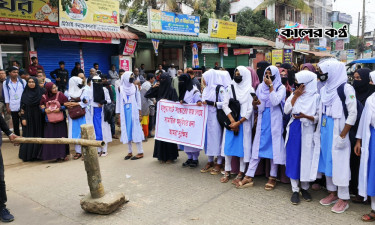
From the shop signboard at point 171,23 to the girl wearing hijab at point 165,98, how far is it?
6639 mm

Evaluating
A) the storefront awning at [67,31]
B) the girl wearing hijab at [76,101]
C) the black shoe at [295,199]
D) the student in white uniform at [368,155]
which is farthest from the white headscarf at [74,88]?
the student in white uniform at [368,155]

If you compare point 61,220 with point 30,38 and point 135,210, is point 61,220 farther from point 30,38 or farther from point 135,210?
point 30,38

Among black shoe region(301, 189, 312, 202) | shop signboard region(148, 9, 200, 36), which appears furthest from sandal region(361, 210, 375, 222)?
shop signboard region(148, 9, 200, 36)

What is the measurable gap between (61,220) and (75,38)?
280 inches

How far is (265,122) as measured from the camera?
4152mm

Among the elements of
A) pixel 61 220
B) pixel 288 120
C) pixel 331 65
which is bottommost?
pixel 61 220

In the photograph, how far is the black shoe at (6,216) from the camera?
11.8 feet

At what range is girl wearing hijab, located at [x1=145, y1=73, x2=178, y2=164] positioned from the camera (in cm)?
554

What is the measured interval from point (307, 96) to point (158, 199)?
2.38 metres

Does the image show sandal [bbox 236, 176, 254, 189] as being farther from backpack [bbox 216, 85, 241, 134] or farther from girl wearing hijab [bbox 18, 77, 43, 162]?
girl wearing hijab [bbox 18, 77, 43, 162]

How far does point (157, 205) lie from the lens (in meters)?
3.86

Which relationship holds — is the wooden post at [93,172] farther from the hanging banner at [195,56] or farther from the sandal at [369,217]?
the hanging banner at [195,56]

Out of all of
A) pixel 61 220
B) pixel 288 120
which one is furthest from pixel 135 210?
pixel 288 120

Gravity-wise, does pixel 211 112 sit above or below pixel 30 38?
below
